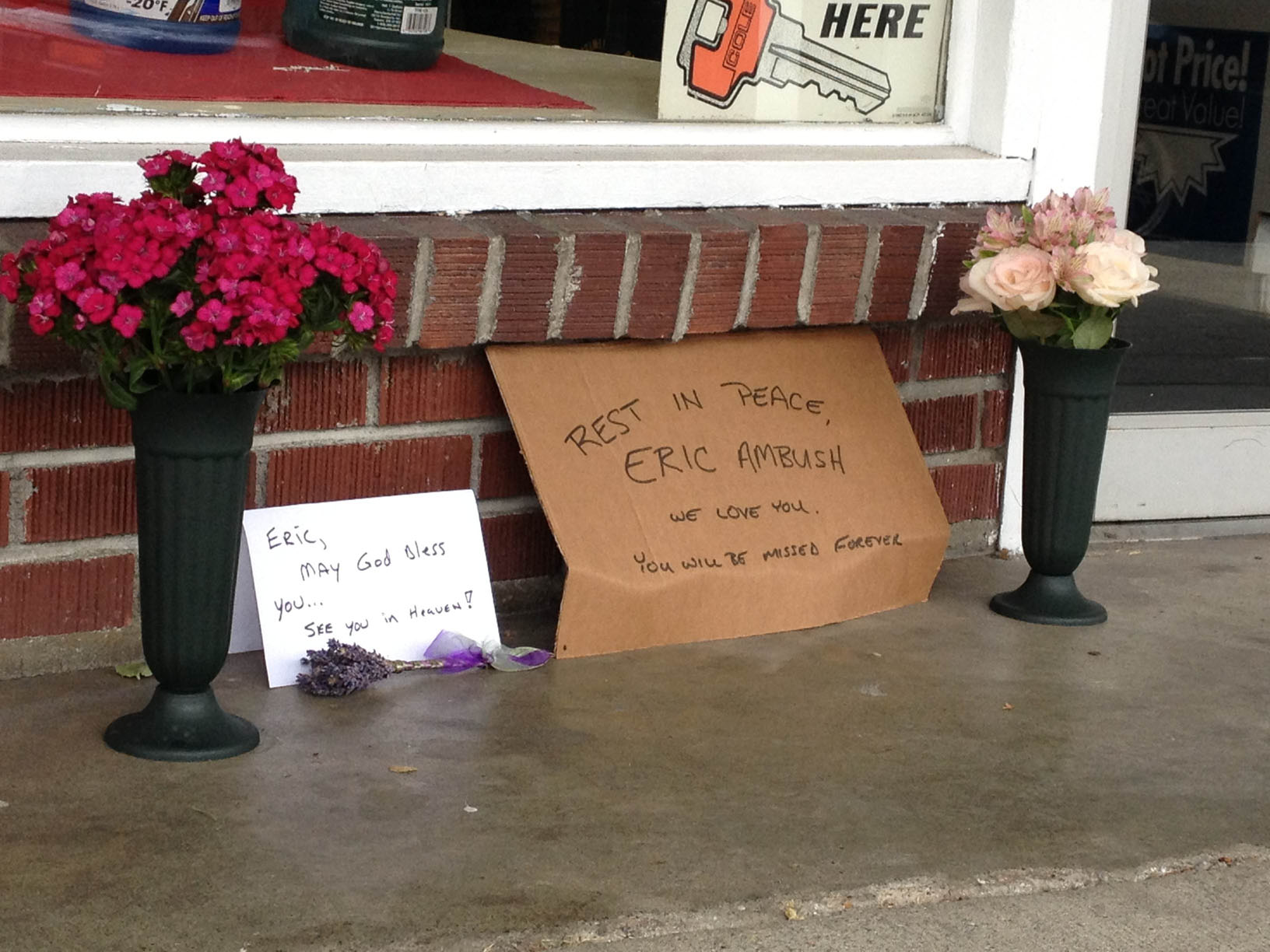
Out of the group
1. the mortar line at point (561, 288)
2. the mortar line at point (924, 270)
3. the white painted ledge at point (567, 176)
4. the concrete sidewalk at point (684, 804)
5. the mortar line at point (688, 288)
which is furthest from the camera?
the mortar line at point (924, 270)

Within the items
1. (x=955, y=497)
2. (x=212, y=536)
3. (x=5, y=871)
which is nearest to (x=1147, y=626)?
(x=955, y=497)

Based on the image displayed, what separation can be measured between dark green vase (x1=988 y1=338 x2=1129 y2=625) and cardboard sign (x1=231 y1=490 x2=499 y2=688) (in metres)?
0.92

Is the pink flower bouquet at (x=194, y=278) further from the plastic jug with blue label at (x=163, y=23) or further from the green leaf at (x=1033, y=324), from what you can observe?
the green leaf at (x=1033, y=324)

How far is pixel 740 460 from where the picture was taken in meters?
2.84

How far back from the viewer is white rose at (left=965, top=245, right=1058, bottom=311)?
2.67 metres

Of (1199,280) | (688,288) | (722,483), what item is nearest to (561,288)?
(688,288)

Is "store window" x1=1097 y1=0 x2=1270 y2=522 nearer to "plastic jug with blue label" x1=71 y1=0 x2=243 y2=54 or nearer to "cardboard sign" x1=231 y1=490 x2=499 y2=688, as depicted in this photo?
"cardboard sign" x1=231 y1=490 x2=499 y2=688

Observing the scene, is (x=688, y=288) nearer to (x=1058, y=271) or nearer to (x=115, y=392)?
(x=1058, y=271)

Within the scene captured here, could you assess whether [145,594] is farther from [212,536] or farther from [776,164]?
[776,164]

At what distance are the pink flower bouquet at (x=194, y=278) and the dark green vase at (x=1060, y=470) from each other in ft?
3.91

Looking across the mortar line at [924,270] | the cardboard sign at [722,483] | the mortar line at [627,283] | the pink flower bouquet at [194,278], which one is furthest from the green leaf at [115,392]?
the mortar line at [924,270]

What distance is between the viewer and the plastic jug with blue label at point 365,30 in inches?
108

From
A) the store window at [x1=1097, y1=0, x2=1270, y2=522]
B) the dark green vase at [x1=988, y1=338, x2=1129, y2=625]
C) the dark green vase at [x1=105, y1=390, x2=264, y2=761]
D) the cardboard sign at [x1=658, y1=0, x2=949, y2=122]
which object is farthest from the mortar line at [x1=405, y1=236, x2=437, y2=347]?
the store window at [x1=1097, y1=0, x2=1270, y2=522]

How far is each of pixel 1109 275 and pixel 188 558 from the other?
4.71 ft
